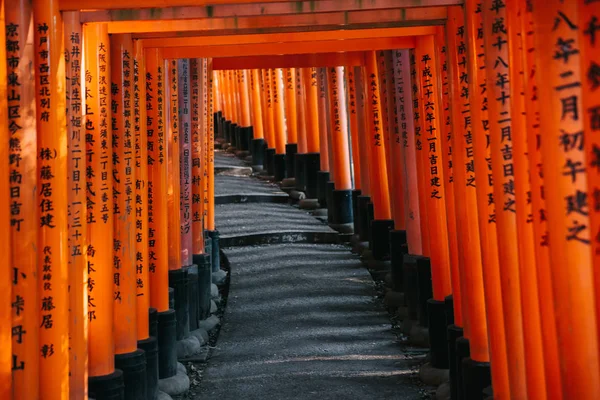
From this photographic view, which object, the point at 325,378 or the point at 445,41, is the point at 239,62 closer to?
the point at 325,378

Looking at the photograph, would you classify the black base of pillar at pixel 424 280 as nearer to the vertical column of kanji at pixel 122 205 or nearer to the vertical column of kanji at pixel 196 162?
the vertical column of kanji at pixel 196 162

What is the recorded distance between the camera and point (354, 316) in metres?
9.94

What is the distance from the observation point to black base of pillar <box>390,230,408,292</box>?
1009 cm

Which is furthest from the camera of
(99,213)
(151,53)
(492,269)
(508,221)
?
(151,53)

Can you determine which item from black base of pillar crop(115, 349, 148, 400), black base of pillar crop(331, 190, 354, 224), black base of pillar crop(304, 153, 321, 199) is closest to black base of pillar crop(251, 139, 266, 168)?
black base of pillar crop(304, 153, 321, 199)

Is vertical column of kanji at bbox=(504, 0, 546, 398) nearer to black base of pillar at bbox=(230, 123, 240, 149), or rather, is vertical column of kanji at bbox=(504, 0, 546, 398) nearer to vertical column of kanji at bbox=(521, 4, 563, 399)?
vertical column of kanji at bbox=(521, 4, 563, 399)

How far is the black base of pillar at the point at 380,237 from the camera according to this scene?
11.5 metres

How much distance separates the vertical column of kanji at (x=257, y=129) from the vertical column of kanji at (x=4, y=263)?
16107 millimetres

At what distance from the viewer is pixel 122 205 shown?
651 centimetres

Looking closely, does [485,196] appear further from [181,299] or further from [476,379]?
[181,299]

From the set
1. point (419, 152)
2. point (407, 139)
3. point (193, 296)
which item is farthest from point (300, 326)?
point (419, 152)

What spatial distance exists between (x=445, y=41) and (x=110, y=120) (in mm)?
2188

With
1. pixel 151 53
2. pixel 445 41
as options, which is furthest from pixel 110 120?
pixel 445 41

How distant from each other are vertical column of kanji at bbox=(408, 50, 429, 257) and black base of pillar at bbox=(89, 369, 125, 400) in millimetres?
2959
